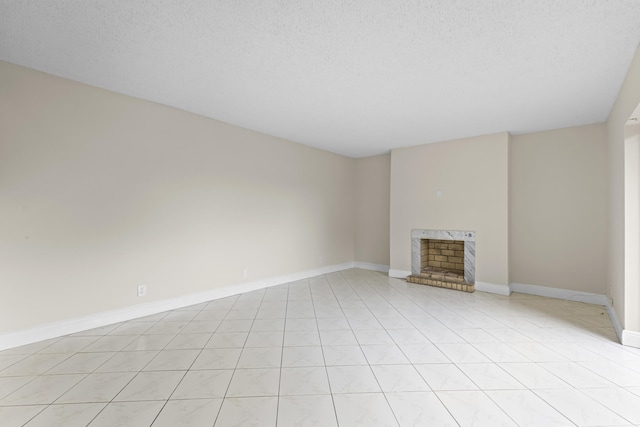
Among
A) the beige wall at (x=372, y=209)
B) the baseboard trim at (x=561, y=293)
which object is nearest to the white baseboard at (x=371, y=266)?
the beige wall at (x=372, y=209)

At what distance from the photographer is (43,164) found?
271 cm

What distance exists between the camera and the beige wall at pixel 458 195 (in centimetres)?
454

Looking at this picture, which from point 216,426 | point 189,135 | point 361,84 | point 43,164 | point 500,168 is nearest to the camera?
point 216,426

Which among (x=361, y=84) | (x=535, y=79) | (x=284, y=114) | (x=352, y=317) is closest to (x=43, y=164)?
(x=284, y=114)

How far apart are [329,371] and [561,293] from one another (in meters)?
4.11

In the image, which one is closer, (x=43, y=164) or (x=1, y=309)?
(x=1, y=309)

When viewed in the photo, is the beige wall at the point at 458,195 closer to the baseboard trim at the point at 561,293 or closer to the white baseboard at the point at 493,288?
the white baseboard at the point at 493,288

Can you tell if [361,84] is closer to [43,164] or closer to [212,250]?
[212,250]

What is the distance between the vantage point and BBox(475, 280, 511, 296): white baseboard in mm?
4441

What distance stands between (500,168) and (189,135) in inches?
183

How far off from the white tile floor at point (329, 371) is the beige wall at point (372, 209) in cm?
274

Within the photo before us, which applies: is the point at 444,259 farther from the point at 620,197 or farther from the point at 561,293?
the point at 620,197

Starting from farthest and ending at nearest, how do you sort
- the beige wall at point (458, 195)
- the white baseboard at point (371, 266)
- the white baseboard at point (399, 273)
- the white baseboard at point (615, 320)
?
the white baseboard at point (371, 266) < the white baseboard at point (399, 273) < the beige wall at point (458, 195) < the white baseboard at point (615, 320)

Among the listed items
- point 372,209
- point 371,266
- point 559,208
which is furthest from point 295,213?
point 559,208
